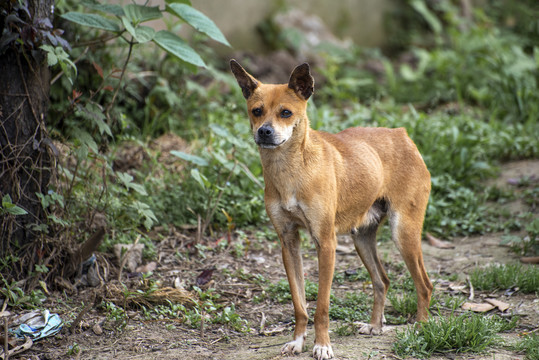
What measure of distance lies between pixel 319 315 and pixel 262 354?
0.47 metres

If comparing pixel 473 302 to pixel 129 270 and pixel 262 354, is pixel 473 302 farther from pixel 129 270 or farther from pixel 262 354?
pixel 129 270

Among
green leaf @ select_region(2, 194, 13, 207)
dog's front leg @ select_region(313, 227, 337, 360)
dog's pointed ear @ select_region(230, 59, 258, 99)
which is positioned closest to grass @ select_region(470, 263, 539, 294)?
dog's front leg @ select_region(313, 227, 337, 360)

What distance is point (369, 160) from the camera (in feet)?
14.9

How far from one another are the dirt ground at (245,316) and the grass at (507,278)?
0.28 ft

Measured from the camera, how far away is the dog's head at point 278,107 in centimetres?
390

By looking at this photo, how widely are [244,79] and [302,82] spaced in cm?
44

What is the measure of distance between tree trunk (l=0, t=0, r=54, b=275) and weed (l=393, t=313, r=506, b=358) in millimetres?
2836

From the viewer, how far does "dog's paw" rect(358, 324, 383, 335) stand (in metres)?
4.37

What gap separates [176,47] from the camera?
4.67 meters

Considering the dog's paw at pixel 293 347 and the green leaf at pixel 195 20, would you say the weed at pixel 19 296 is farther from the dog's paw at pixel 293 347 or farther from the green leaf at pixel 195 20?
the green leaf at pixel 195 20

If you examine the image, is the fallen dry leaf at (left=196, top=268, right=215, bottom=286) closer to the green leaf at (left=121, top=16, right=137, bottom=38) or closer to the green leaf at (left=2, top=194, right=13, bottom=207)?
the green leaf at (left=2, top=194, right=13, bottom=207)

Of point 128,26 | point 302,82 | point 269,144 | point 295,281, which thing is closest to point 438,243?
point 295,281

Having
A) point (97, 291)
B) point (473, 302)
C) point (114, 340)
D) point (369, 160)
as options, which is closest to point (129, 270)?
point (97, 291)

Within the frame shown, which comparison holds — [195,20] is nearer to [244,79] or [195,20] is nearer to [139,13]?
[139,13]
